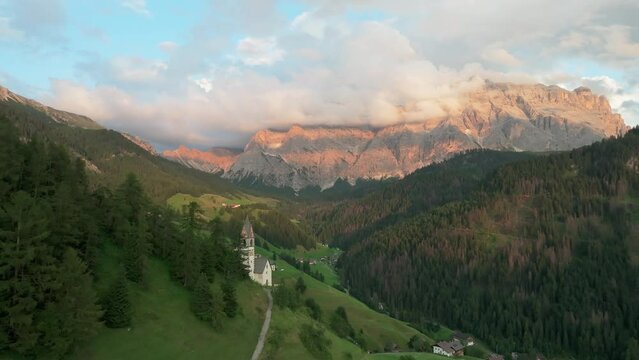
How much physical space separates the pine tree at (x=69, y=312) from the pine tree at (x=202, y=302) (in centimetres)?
1624

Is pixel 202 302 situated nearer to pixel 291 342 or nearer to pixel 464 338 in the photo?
pixel 291 342

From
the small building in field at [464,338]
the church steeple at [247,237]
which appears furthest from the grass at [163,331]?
the small building in field at [464,338]

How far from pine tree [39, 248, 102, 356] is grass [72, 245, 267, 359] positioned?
303 cm

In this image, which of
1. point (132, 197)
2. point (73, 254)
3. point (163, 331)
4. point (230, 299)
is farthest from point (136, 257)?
point (132, 197)

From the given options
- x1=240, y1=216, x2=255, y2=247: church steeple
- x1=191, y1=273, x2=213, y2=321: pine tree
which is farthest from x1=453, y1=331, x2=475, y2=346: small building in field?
x1=191, y1=273, x2=213, y2=321: pine tree

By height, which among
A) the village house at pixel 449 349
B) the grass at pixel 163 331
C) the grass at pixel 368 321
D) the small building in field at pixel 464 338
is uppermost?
the grass at pixel 163 331

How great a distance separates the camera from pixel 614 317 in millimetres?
171750

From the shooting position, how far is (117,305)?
58812 millimetres

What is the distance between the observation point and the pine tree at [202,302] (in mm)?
68312

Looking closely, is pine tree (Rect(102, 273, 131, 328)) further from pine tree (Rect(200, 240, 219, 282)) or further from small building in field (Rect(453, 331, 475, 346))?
small building in field (Rect(453, 331, 475, 346))

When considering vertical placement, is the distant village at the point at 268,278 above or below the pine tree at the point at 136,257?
below

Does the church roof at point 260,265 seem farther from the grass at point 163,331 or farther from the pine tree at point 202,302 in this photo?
the pine tree at point 202,302

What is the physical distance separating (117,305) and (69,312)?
324 inches

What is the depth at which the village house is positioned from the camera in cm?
13350
